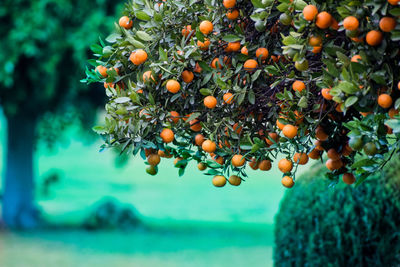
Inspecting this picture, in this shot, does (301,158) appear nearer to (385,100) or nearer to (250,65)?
(250,65)

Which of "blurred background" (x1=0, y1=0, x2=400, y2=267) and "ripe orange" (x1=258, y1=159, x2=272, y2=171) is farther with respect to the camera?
"blurred background" (x1=0, y1=0, x2=400, y2=267)

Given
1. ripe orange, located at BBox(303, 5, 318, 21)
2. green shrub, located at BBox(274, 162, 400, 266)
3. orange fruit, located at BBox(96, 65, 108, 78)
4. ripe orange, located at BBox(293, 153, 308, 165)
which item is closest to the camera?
ripe orange, located at BBox(303, 5, 318, 21)

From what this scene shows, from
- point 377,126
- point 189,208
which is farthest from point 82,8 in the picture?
point 377,126

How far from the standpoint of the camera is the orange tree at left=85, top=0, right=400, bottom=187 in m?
1.79

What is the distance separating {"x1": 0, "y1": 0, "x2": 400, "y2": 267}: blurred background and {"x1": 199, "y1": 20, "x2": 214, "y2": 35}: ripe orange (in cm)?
213

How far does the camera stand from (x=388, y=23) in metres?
1.47

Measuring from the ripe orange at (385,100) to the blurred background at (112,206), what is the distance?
2202 mm

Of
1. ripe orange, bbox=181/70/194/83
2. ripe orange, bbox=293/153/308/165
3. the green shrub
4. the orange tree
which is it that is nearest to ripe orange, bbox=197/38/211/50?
the orange tree

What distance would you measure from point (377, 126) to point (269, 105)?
485 millimetres

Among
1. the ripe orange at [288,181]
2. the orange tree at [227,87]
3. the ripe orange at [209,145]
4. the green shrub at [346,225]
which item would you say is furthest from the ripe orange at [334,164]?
the green shrub at [346,225]

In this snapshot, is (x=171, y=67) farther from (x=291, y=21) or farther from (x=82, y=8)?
(x=82, y=8)

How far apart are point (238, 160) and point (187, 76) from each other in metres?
0.38

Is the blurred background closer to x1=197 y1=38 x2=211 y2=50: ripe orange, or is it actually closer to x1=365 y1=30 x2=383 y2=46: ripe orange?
x1=197 y1=38 x2=211 y2=50: ripe orange

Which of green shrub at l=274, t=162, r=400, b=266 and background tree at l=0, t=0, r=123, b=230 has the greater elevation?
background tree at l=0, t=0, r=123, b=230
